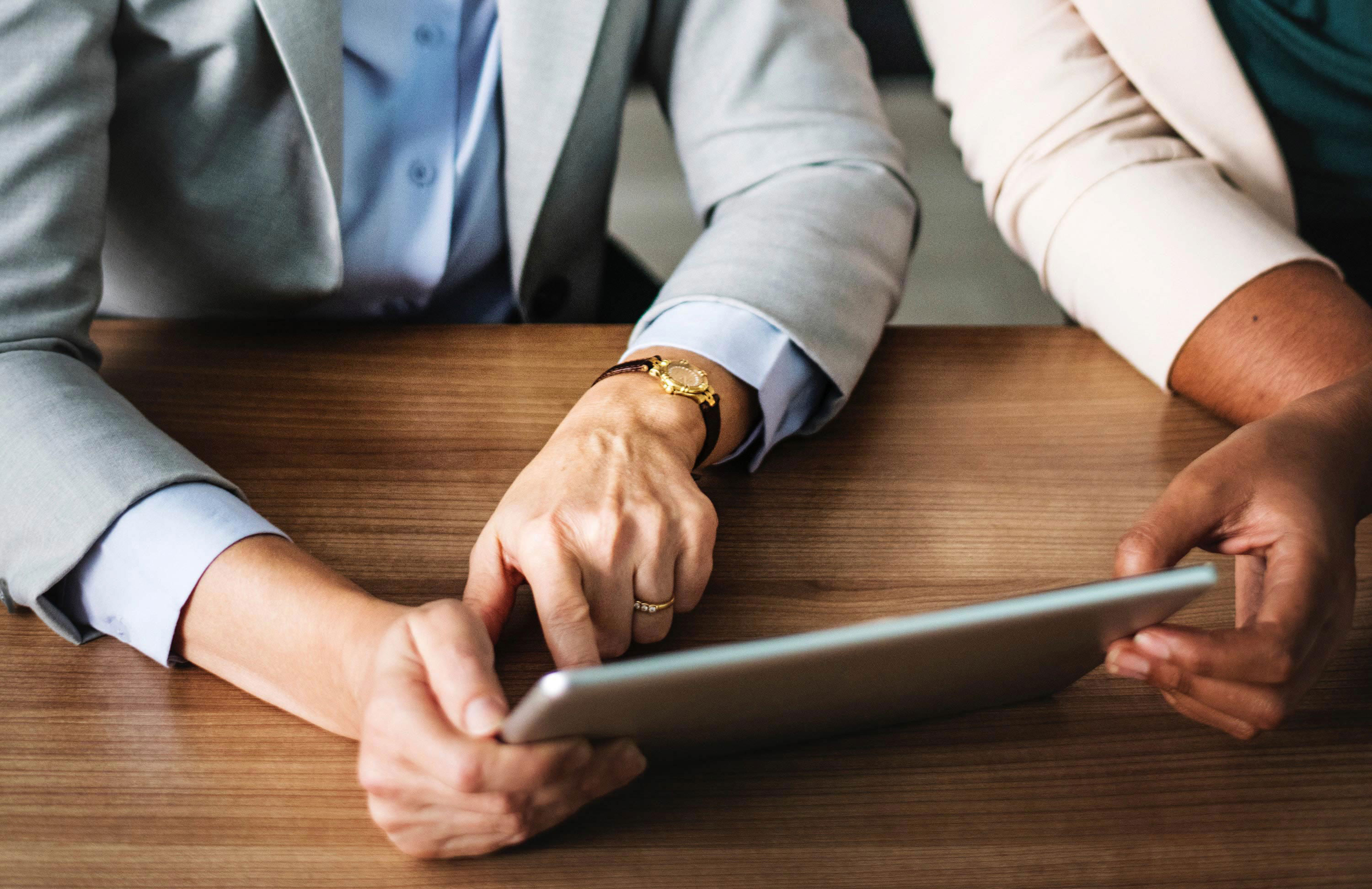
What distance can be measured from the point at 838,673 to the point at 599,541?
17 cm

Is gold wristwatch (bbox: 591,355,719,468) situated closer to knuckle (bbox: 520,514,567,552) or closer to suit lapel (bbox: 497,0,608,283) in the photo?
knuckle (bbox: 520,514,567,552)

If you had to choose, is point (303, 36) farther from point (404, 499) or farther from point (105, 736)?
point (105, 736)

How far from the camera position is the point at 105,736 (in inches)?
16.5

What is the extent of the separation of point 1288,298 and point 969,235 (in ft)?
5.87

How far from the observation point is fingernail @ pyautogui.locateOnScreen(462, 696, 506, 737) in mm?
347

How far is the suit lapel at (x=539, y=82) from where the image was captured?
0.72m

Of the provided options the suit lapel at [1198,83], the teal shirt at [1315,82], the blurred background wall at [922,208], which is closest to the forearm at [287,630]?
the suit lapel at [1198,83]

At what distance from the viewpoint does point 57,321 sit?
553mm

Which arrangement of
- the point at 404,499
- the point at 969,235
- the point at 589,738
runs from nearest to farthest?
the point at 589,738 → the point at 404,499 → the point at 969,235

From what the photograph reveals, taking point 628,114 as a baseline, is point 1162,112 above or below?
above

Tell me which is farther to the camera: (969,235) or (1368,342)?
(969,235)

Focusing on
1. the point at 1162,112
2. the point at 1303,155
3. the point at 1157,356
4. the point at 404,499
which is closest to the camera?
the point at 404,499

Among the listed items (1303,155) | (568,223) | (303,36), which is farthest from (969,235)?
(303,36)

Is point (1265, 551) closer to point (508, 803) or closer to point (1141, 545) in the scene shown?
point (1141, 545)
